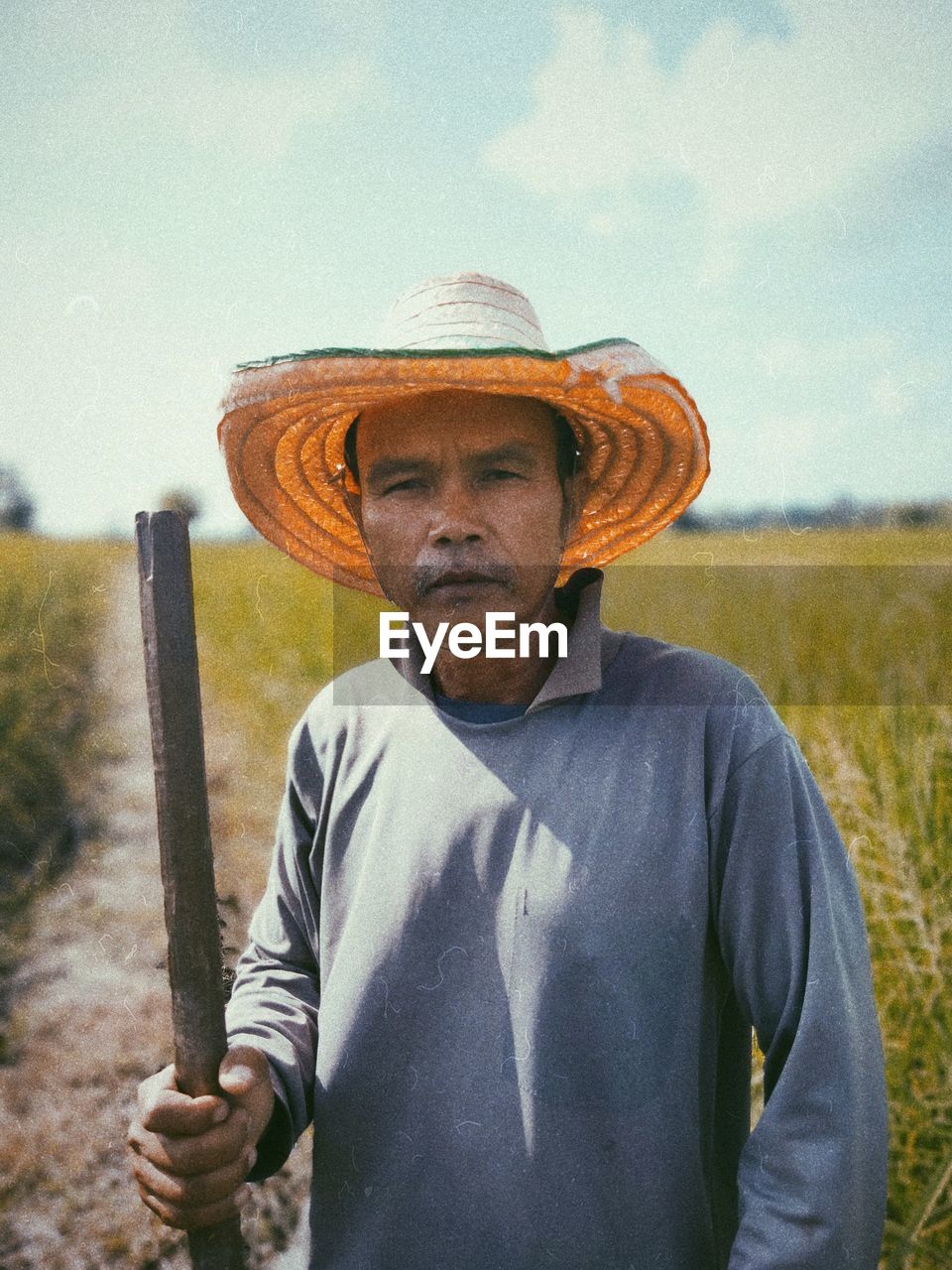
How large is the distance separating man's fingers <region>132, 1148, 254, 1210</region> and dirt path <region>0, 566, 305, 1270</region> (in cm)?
209

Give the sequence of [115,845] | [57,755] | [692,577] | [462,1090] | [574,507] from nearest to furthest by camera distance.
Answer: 1. [462,1090]
2. [574,507]
3. [692,577]
4. [115,845]
5. [57,755]

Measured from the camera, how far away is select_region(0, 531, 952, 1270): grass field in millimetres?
2373

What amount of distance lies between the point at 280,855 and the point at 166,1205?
59cm

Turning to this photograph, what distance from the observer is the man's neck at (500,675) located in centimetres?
159

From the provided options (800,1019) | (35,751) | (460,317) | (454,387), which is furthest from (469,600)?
(35,751)

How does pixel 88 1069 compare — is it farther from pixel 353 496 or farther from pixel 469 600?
pixel 469 600

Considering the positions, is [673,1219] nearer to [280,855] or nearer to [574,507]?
[280,855]

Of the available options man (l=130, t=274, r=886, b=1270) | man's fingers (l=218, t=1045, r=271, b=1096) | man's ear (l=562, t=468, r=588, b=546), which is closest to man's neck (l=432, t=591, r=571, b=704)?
man (l=130, t=274, r=886, b=1270)

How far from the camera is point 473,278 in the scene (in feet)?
5.34

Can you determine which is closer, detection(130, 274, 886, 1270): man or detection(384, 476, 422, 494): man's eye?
detection(130, 274, 886, 1270): man

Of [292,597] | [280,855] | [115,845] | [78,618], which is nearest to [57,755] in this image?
[115,845]

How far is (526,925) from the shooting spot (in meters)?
1.39

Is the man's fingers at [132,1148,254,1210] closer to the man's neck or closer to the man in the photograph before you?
the man

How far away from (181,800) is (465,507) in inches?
25.4
